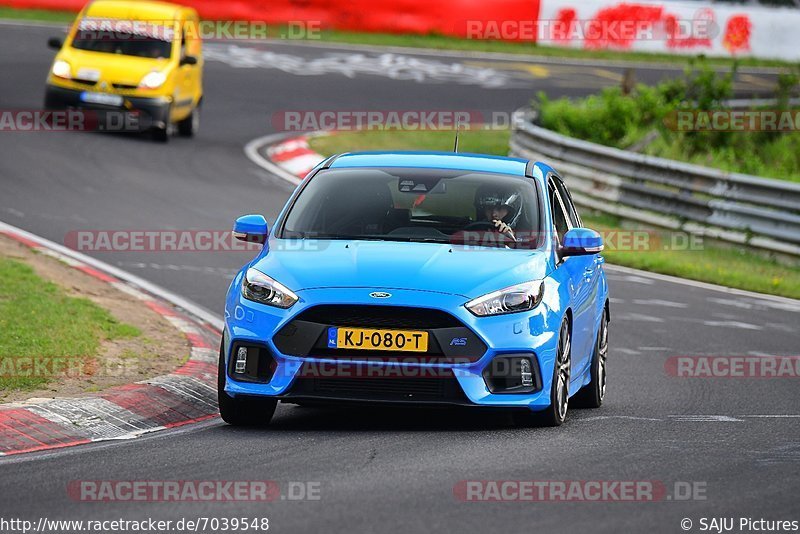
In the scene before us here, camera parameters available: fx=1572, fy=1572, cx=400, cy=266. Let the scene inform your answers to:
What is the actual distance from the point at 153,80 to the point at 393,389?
16.2 m

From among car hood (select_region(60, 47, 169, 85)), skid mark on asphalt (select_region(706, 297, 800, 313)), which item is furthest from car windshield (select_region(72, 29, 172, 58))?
skid mark on asphalt (select_region(706, 297, 800, 313))

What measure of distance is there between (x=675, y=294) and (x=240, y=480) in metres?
9.56

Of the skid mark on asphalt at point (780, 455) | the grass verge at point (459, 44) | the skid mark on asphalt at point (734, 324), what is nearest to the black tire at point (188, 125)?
the grass verge at point (459, 44)

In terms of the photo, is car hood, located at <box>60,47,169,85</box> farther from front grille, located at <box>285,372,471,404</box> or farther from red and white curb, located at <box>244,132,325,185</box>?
front grille, located at <box>285,372,471,404</box>

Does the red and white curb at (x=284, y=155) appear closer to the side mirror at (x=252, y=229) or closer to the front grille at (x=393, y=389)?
the side mirror at (x=252, y=229)

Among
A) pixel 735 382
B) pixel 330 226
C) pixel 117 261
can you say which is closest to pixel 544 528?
pixel 330 226

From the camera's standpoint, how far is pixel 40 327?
11.0 m

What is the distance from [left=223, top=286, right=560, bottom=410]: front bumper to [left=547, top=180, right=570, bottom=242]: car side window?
1523 mm

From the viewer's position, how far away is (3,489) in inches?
268

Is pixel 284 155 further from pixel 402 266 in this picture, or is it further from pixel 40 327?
pixel 402 266

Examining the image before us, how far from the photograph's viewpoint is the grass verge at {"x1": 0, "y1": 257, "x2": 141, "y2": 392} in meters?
9.66

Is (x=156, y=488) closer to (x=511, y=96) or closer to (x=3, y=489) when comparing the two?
(x=3, y=489)

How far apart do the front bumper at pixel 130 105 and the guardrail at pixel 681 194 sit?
18.7 ft

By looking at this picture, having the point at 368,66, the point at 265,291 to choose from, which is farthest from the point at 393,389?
the point at 368,66
